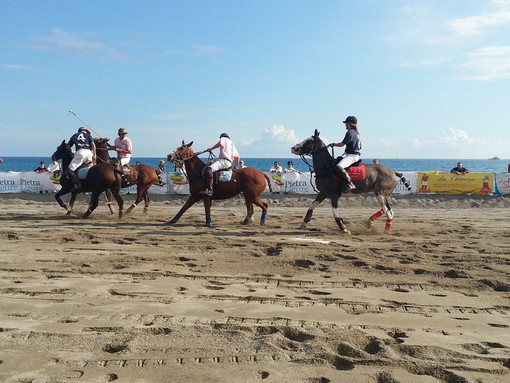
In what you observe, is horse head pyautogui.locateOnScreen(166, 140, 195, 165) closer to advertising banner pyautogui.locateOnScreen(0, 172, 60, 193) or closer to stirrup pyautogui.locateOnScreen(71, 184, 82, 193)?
stirrup pyautogui.locateOnScreen(71, 184, 82, 193)

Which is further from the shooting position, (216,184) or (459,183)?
(459,183)

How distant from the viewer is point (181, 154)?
1400 cm

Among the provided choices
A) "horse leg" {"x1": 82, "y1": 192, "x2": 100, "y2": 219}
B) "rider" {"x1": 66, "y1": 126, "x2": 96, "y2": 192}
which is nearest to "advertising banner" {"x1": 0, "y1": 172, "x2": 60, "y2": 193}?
"rider" {"x1": 66, "y1": 126, "x2": 96, "y2": 192}

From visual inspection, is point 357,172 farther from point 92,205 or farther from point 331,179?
point 92,205

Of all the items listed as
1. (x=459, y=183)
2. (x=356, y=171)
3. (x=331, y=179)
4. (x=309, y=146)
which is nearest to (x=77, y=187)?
(x=309, y=146)

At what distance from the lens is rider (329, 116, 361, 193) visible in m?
12.9

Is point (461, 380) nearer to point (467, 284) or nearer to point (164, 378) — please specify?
point (164, 378)

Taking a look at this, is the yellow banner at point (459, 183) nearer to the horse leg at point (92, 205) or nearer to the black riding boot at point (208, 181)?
the black riding boot at point (208, 181)

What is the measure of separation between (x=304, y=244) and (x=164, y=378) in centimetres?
644

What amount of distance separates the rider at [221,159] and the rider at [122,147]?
3333 millimetres

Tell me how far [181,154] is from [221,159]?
104cm

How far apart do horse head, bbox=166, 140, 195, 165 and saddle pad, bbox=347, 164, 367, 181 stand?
4.10 m

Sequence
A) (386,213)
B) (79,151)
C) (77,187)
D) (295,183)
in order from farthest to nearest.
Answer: (295,183), (77,187), (79,151), (386,213)

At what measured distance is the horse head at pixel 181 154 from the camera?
13922 millimetres
